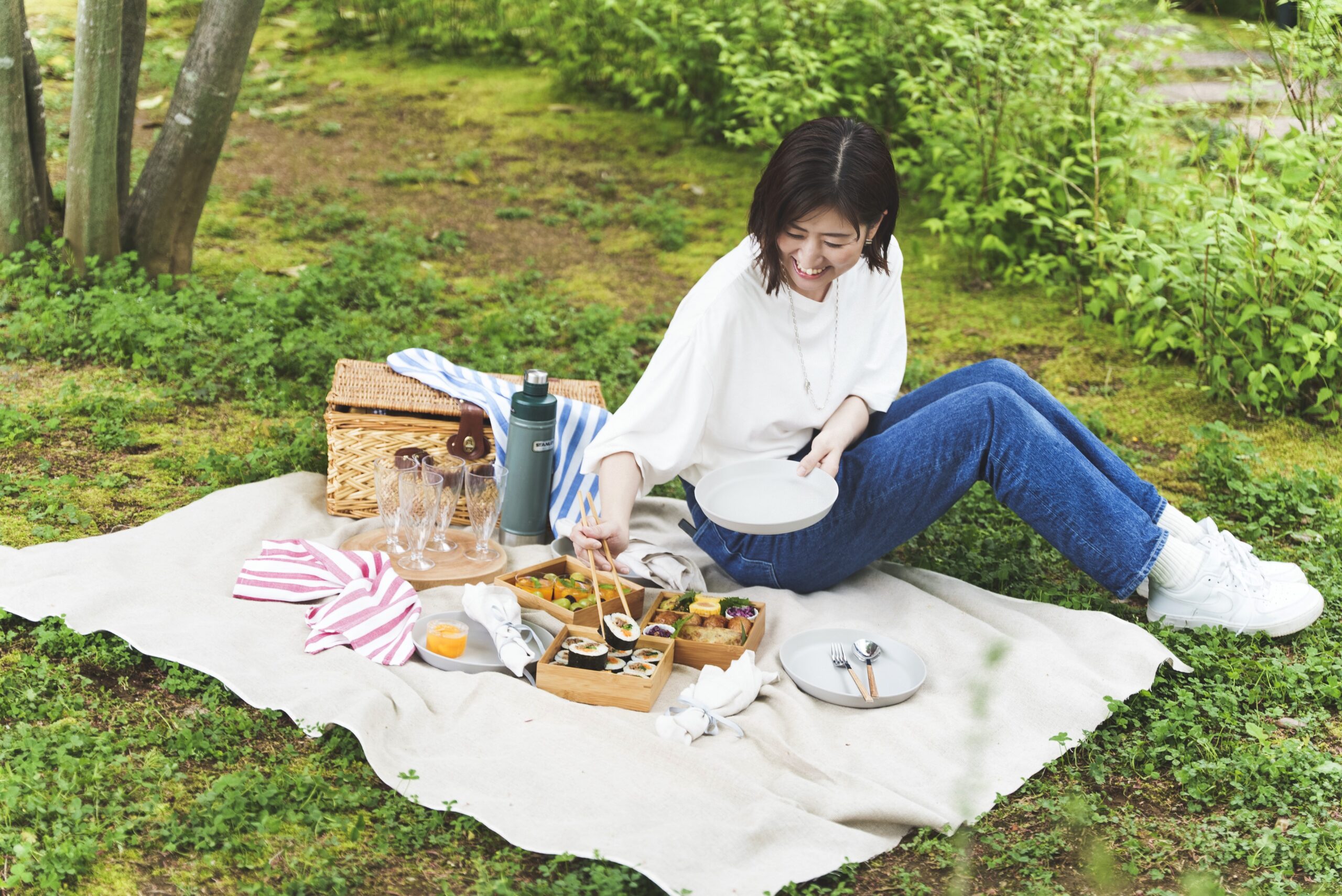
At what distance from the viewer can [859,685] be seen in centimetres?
290

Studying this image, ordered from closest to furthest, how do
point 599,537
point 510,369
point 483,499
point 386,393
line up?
point 599,537, point 483,499, point 386,393, point 510,369

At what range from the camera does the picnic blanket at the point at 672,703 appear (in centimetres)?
237

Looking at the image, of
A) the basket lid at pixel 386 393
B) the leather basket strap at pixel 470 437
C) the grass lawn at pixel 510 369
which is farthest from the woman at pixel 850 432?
the basket lid at pixel 386 393

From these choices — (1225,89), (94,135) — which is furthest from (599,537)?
(1225,89)

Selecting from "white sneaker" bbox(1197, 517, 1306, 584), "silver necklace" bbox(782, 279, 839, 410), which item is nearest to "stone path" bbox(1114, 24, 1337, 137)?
"white sneaker" bbox(1197, 517, 1306, 584)

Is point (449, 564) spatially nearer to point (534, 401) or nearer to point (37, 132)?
point (534, 401)

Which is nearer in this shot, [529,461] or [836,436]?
[836,436]

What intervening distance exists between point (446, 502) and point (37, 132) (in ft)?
9.67

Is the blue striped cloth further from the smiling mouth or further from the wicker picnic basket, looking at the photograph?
the smiling mouth

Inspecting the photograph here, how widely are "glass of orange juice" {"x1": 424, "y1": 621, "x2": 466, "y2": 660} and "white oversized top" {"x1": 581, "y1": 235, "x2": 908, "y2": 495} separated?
527mm

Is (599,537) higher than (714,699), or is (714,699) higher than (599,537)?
(599,537)

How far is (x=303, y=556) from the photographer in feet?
10.5

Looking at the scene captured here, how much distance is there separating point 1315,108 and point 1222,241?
3.81 ft

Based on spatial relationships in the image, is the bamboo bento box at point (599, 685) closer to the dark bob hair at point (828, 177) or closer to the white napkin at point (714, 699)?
the white napkin at point (714, 699)
